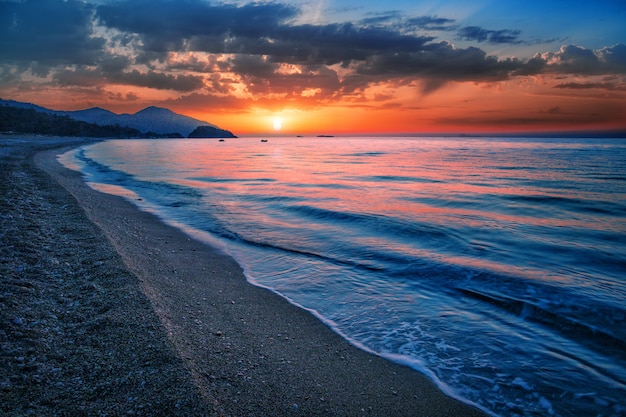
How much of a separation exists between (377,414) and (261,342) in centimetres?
199

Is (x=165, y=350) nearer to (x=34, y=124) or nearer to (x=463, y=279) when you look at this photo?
(x=463, y=279)

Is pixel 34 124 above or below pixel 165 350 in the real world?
above

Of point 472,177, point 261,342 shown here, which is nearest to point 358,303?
point 261,342

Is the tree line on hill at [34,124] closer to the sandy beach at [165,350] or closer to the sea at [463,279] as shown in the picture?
the sea at [463,279]

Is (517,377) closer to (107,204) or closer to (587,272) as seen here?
(587,272)

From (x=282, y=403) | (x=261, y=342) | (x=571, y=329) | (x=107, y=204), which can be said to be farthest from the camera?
(x=107, y=204)

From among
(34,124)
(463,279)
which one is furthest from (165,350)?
(34,124)

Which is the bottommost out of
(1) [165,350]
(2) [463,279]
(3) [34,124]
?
(2) [463,279]

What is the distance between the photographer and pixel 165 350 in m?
4.06

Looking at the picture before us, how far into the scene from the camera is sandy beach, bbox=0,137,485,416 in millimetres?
3352

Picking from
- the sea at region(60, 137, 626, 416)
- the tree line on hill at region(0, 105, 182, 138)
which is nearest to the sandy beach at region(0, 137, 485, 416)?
the sea at region(60, 137, 626, 416)

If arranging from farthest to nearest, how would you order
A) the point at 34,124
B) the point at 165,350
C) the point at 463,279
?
the point at 34,124, the point at 463,279, the point at 165,350

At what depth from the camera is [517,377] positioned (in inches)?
183

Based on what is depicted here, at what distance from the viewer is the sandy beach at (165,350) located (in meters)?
3.35
